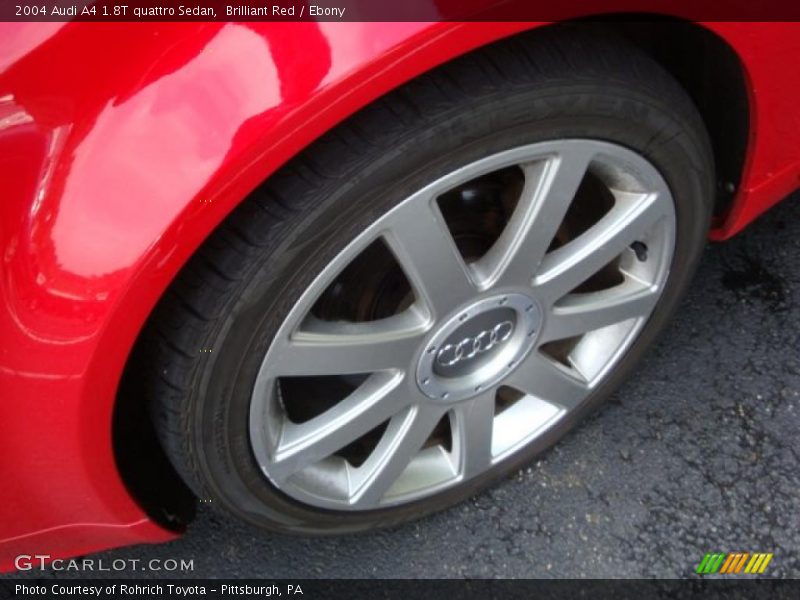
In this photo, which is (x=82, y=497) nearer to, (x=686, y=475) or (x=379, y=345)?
(x=379, y=345)

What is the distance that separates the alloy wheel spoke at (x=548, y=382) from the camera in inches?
57.3

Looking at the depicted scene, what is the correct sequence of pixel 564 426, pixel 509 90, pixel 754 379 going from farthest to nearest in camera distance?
pixel 754 379, pixel 564 426, pixel 509 90

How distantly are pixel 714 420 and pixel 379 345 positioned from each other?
0.82 m

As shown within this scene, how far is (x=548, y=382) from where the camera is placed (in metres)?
1.50

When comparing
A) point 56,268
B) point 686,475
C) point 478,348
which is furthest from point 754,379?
point 56,268

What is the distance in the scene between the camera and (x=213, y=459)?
48.3 inches

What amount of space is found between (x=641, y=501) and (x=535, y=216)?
69 centimetres

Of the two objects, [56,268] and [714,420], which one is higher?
[56,268]

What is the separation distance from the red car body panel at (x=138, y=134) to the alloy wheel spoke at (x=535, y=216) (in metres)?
0.23

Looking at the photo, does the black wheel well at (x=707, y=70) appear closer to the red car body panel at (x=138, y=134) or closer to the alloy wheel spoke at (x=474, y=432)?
the red car body panel at (x=138, y=134)

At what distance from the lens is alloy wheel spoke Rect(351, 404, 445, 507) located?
1.39 m

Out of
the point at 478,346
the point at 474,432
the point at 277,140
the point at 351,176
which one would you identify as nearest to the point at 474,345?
the point at 478,346

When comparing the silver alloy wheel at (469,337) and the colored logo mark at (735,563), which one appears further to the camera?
the colored logo mark at (735,563)

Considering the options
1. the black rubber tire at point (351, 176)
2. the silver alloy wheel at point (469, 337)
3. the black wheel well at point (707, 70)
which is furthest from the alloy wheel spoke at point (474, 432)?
the black wheel well at point (707, 70)
